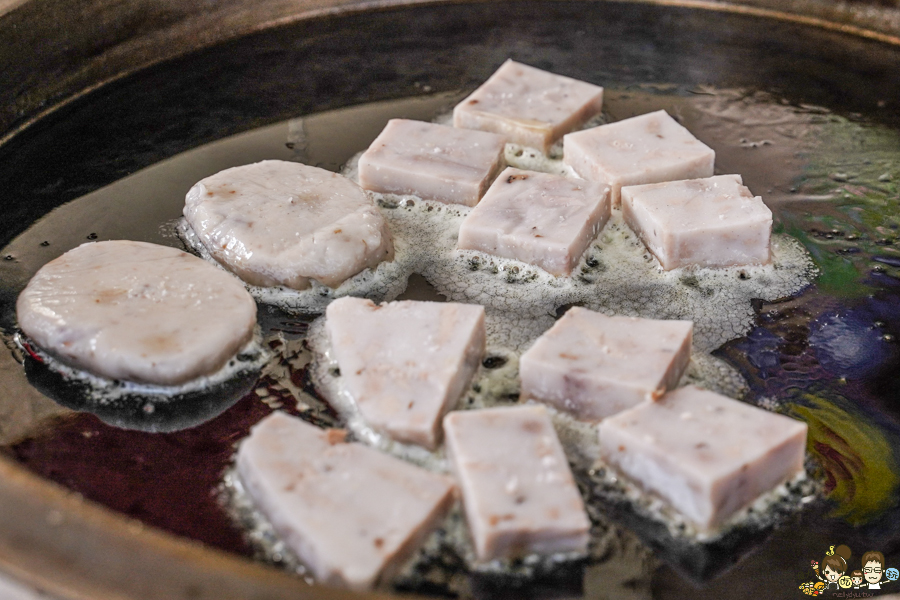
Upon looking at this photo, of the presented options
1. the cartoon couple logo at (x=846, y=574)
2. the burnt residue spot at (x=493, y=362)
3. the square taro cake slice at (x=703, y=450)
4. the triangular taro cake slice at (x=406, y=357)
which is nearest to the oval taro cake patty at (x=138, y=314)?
the triangular taro cake slice at (x=406, y=357)

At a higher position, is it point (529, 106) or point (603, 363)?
point (529, 106)

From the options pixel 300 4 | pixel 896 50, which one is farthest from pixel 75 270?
pixel 896 50

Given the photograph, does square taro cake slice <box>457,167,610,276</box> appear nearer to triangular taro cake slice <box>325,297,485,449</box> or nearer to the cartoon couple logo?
triangular taro cake slice <box>325,297,485,449</box>

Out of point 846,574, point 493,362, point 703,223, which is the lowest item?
point 846,574

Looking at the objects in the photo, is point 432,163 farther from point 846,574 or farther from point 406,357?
point 846,574

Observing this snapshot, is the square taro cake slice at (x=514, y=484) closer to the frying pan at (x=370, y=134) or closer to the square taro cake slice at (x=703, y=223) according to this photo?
the frying pan at (x=370, y=134)

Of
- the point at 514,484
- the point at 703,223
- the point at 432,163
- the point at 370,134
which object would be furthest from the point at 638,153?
the point at 514,484
